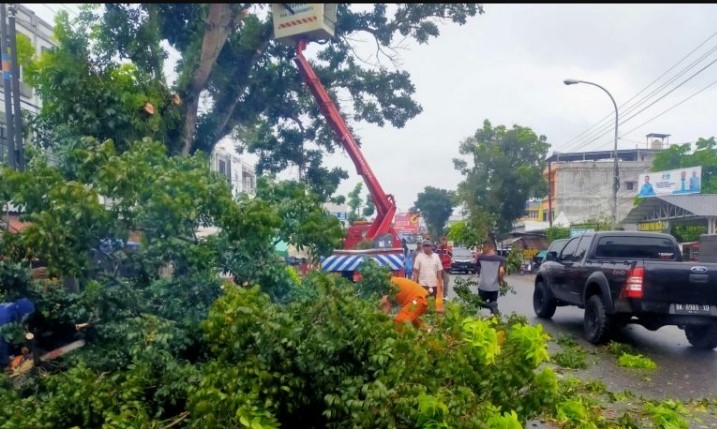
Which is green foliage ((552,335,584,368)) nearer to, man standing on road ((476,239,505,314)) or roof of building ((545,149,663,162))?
man standing on road ((476,239,505,314))

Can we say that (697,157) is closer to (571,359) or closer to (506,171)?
(506,171)

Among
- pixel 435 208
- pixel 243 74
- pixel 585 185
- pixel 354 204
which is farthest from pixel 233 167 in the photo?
pixel 435 208

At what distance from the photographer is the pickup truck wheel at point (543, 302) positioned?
12.5m

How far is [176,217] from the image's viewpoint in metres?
5.04

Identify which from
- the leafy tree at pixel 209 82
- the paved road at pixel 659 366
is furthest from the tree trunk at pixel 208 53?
the paved road at pixel 659 366

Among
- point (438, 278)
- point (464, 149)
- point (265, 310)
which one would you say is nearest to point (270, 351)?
point (265, 310)

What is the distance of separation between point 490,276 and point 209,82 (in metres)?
6.65

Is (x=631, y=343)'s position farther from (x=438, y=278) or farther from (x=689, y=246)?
(x=689, y=246)

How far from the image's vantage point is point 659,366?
8.36 m

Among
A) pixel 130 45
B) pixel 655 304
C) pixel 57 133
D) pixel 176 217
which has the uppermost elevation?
pixel 130 45

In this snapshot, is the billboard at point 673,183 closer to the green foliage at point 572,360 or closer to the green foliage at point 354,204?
the green foliage at point 354,204

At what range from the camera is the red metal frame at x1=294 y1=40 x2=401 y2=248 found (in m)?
13.3

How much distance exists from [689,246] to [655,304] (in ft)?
61.0

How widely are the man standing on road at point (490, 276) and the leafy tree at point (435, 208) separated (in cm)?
6753
